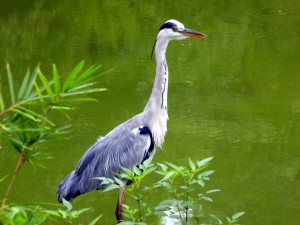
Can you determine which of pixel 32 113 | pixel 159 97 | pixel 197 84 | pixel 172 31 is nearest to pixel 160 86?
pixel 159 97

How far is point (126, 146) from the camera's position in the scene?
4.31 metres

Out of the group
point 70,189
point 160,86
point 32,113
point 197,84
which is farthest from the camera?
point 197,84

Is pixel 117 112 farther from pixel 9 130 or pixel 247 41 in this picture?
pixel 9 130

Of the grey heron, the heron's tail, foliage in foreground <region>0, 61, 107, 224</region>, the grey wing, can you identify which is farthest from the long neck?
foliage in foreground <region>0, 61, 107, 224</region>

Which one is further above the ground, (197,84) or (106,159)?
(197,84)

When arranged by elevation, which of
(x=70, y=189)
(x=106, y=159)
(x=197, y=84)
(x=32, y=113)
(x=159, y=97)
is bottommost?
(x=70, y=189)

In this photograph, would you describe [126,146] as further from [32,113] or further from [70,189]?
[32,113]

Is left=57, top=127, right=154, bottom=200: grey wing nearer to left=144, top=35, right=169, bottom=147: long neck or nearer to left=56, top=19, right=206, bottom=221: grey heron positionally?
left=56, top=19, right=206, bottom=221: grey heron

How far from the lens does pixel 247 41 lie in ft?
25.6

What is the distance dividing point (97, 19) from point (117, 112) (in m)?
2.86

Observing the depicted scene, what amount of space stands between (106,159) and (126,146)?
0.47ft

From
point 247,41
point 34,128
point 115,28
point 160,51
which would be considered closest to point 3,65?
point 115,28

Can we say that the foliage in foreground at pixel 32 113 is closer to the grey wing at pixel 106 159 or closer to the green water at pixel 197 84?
the green water at pixel 197 84

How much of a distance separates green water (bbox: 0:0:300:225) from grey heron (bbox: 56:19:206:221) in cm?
31
